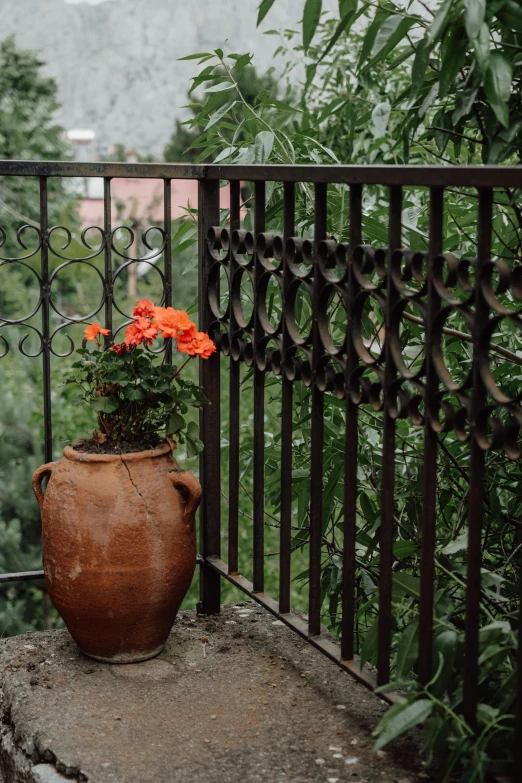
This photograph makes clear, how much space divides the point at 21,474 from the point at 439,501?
3321 millimetres

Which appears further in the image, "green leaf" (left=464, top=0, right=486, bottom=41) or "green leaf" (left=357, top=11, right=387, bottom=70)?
"green leaf" (left=357, top=11, right=387, bottom=70)

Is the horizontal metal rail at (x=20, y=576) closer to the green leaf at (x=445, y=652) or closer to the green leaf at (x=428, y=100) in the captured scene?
the green leaf at (x=445, y=652)

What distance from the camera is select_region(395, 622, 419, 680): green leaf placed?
180cm

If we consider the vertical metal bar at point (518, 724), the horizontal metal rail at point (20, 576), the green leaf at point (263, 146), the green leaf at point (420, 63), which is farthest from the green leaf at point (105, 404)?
the vertical metal bar at point (518, 724)

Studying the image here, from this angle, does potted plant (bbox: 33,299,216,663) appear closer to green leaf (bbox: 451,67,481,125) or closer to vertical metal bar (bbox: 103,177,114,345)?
vertical metal bar (bbox: 103,177,114,345)

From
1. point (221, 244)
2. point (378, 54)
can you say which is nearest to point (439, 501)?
point (221, 244)

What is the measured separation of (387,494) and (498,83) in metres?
0.79

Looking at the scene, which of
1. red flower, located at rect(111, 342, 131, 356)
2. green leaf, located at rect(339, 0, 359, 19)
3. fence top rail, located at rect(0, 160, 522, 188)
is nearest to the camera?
fence top rail, located at rect(0, 160, 522, 188)

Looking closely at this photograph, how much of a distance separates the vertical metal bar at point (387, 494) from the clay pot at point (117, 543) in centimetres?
61

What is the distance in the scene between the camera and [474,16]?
1.56 metres

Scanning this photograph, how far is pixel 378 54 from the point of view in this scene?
1931 mm

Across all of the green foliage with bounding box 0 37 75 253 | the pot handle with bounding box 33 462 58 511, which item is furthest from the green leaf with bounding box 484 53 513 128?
the green foliage with bounding box 0 37 75 253

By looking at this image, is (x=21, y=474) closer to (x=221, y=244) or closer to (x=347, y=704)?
(x=221, y=244)

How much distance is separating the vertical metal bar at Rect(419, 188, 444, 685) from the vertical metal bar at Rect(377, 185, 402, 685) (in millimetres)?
108
